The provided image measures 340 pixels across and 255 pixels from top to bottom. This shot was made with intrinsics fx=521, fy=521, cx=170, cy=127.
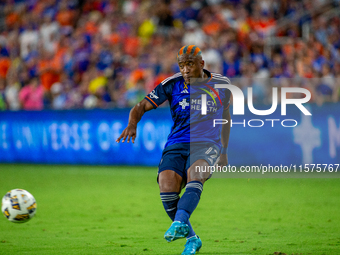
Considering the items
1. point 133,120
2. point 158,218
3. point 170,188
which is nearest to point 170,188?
point 170,188

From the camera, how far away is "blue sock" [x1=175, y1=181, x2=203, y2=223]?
5324 millimetres

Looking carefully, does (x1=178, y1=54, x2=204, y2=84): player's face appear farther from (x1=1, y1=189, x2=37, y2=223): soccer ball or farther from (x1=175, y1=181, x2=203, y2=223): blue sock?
(x1=1, y1=189, x2=37, y2=223): soccer ball

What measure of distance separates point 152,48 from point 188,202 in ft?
44.4

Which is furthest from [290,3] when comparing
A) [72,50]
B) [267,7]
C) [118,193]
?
[118,193]

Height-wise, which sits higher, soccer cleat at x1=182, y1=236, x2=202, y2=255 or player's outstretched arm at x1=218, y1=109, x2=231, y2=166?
player's outstretched arm at x1=218, y1=109, x2=231, y2=166

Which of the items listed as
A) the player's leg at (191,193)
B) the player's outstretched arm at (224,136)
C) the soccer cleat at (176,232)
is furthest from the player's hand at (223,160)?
the soccer cleat at (176,232)

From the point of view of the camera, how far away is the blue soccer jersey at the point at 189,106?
6.06 meters

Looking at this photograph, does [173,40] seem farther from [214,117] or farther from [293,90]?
[214,117]

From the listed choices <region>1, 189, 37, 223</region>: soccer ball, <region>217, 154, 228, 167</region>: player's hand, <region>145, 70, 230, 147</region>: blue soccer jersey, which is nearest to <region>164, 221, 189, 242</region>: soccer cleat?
<region>145, 70, 230, 147</region>: blue soccer jersey

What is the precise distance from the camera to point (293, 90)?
1356cm

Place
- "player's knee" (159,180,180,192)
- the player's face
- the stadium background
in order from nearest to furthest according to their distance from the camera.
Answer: "player's knee" (159,180,180,192) < the player's face < the stadium background

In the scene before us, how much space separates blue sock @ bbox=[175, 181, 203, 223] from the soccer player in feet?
0.04

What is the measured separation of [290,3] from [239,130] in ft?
19.8

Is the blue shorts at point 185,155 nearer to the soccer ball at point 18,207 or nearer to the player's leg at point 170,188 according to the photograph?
the player's leg at point 170,188
